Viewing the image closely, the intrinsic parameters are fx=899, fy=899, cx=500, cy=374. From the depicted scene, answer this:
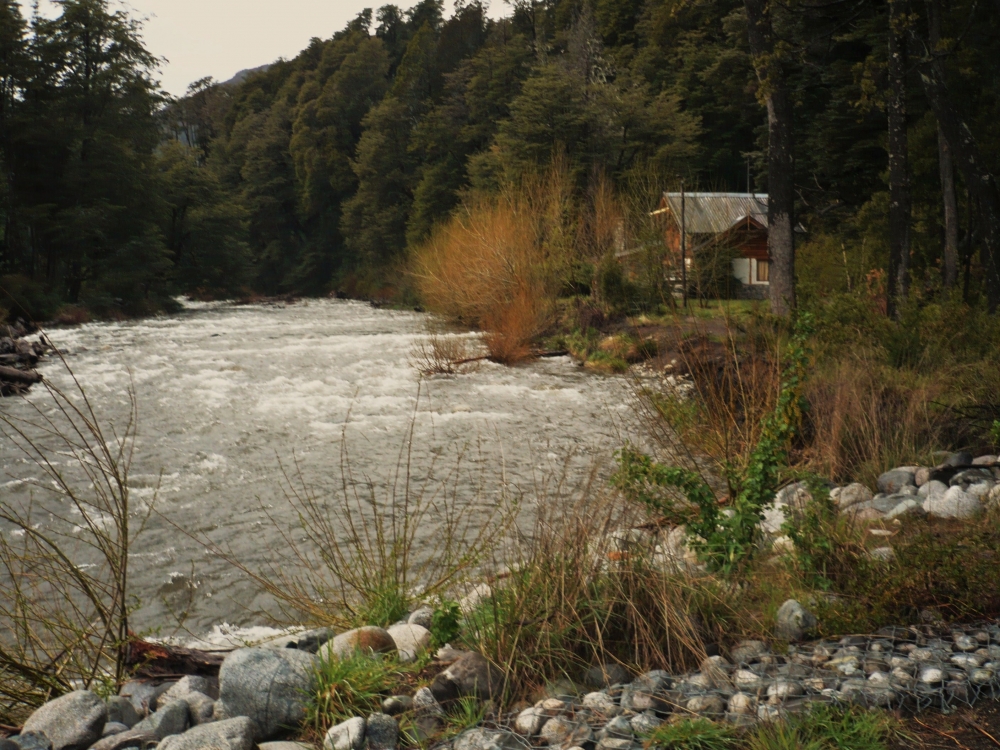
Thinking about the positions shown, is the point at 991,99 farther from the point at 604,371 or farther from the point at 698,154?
the point at 698,154

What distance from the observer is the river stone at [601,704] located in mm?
3643

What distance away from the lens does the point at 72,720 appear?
3746 mm

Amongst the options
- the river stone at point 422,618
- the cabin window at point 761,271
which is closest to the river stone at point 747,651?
the river stone at point 422,618

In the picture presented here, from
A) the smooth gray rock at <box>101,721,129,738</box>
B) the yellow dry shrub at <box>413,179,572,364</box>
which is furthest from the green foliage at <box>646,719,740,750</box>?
the yellow dry shrub at <box>413,179,572,364</box>

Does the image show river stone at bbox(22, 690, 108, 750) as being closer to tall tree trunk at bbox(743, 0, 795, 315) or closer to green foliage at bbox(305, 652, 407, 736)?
green foliage at bbox(305, 652, 407, 736)

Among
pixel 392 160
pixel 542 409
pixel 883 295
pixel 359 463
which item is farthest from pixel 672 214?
pixel 392 160

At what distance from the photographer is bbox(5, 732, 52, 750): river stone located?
141 inches

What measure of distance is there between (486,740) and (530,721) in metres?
0.21

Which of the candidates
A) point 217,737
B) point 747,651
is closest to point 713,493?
point 747,651

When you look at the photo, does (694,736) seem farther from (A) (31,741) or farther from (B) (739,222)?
(B) (739,222)

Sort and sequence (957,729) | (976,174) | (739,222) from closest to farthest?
(957,729), (976,174), (739,222)

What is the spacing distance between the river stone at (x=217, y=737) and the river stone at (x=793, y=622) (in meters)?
2.46

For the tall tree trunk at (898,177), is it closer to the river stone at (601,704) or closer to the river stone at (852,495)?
the river stone at (852,495)

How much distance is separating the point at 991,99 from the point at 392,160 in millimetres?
47436
